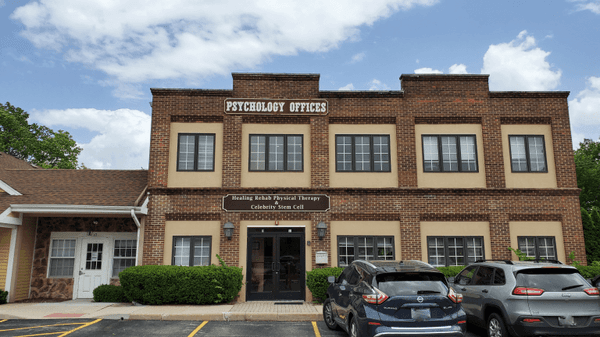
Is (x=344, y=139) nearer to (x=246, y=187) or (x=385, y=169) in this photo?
(x=385, y=169)

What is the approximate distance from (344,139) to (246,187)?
4101mm

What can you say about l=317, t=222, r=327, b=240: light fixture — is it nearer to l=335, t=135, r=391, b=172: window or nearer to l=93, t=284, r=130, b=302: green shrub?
l=335, t=135, r=391, b=172: window

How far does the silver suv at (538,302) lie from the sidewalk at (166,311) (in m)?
4.91

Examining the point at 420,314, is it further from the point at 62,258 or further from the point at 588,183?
the point at 588,183

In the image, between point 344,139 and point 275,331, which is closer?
point 275,331

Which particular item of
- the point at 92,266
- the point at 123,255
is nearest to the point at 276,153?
the point at 123,255

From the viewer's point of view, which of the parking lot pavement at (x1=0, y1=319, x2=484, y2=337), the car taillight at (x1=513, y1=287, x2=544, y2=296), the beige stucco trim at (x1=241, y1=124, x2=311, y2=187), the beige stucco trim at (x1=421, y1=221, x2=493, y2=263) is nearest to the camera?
the car taillight at (x1=513, y1=287, x2=544, y2=296)

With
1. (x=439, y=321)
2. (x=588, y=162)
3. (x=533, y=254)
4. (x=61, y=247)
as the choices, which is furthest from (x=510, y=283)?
(x=588, y=162)

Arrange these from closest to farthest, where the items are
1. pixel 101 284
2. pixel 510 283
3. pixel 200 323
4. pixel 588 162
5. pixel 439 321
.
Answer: pixel 439 321 < pixel 510 283 < pixel 200 323 < pixel 101 284 < pixel 588 162

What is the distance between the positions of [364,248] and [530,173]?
273 inches

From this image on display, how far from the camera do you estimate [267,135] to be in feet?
50.3

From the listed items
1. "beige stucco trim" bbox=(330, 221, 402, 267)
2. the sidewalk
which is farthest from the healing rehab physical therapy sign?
the sidewalk

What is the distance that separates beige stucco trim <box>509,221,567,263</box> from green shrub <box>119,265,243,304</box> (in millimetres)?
10255

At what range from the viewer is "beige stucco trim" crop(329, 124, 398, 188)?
1502 centimetres
